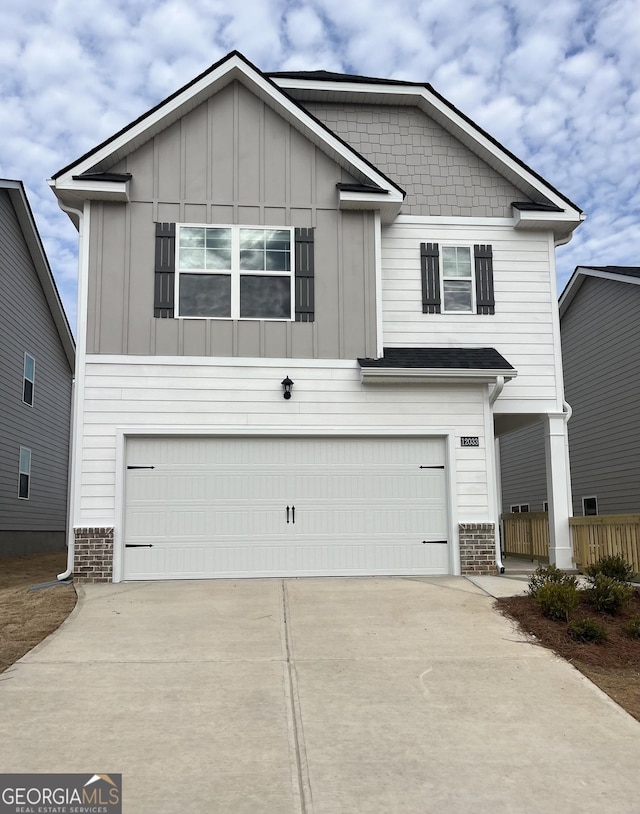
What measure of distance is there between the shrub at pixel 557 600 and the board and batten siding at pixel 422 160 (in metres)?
7.09

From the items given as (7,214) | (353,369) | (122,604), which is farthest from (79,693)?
(7,214)

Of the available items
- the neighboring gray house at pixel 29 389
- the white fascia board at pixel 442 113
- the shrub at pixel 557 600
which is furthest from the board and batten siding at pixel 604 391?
the neighboring gray house at pixel 29 389

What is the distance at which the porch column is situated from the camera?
1218 centimetres

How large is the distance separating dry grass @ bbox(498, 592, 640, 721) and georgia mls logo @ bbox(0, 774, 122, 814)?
12.6 feet

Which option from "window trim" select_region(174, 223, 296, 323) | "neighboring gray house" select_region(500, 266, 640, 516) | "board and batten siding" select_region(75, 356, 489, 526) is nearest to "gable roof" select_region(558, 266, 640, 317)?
"neighboring gray house" select_region(500, 266, 640, 516)

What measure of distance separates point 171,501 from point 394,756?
686 cm

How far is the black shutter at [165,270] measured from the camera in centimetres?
1152

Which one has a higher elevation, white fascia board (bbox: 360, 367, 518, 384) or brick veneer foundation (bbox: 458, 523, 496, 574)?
white fascia board (bbox: 360, 367, 518, 384)

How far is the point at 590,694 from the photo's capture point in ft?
20.4

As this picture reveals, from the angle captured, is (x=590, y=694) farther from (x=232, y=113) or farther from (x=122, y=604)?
(x=232, y=113)

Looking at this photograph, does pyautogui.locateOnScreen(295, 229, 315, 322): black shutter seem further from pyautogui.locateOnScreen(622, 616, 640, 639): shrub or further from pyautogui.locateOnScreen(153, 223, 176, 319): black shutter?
pyautogui.locateOnScreen(622, 616, 640, 639): shrub

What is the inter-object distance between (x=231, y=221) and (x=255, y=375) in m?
2.46

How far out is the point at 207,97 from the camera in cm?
1209

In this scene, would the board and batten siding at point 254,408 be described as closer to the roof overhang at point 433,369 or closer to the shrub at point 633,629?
the roof overhang at point 433,369
